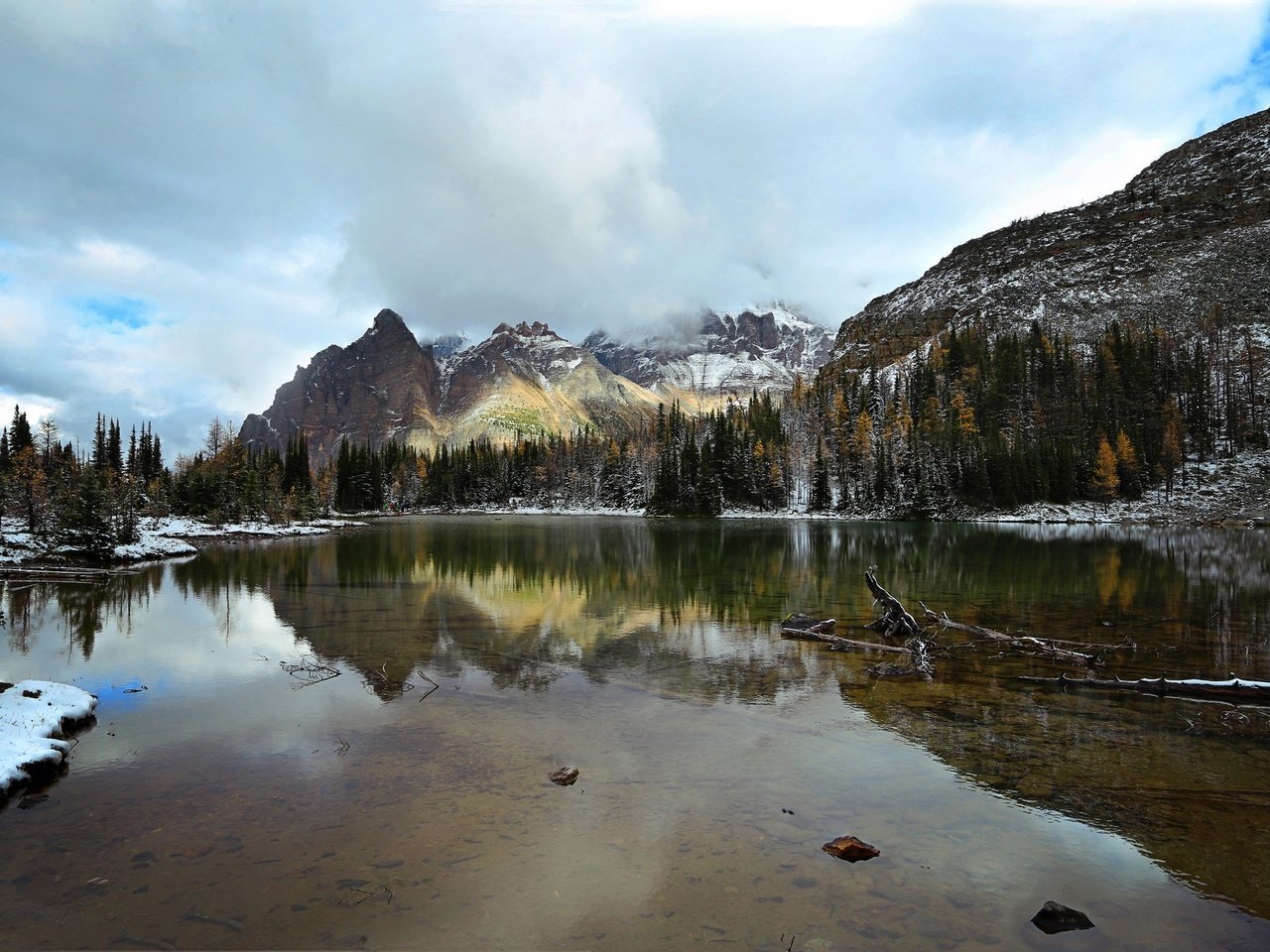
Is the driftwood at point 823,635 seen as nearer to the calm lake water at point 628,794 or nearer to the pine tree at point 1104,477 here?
the calm lake water at point 628,794

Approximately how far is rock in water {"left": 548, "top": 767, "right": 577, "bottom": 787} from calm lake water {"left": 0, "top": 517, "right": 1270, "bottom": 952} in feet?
0.69

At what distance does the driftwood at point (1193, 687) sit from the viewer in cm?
1466

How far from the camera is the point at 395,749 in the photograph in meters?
13.1

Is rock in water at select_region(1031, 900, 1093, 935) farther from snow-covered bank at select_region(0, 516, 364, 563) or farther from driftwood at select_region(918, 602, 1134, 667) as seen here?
snow-covered bank at select_region(0, 516, 364, 563)

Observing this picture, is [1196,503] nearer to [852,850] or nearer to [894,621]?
[894,621]

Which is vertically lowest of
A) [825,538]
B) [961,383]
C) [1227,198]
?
[825,538]

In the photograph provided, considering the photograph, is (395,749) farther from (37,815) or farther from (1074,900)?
(1074,900)

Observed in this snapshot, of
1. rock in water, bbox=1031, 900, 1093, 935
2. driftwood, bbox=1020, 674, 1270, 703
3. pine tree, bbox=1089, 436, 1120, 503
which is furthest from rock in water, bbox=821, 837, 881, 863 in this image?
pine tree, bbox=1089, 436, 1120, 503

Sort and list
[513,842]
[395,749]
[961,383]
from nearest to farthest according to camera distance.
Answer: [513,842] → [395,749] → [961,383]

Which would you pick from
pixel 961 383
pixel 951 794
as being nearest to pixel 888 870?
pixel 951 794

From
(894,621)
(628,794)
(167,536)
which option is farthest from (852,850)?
→ (167,536)

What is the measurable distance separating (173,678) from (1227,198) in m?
275

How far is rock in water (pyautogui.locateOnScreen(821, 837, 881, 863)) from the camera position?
28.8 feet

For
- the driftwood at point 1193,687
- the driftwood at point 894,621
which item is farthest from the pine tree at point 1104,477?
the driftwood at point 1193,687
